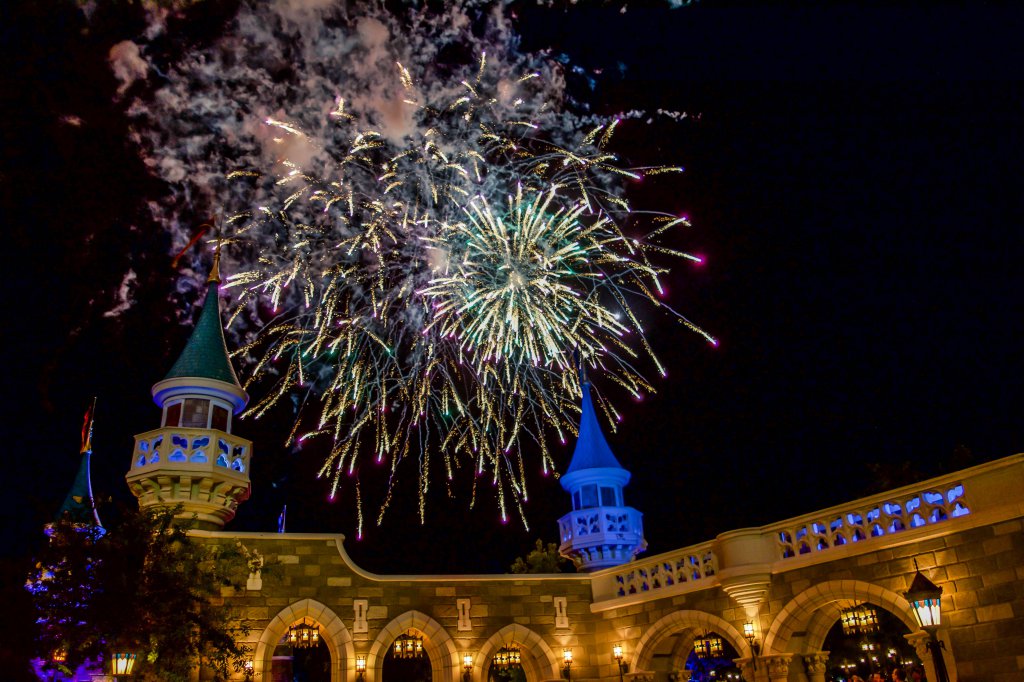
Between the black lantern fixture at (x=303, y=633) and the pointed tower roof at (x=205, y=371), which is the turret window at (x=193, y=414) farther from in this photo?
the black lantern fixture at (x=303, y=633)

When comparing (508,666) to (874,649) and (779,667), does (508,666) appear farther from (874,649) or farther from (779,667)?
(779,667)

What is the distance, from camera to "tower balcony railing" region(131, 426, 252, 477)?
17.2 m

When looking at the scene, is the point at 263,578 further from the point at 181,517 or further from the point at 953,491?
the point at 953,491

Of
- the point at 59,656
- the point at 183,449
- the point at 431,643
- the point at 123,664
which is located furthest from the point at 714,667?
the point at 123,664

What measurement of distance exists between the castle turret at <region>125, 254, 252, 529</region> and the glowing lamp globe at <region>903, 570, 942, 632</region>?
12929 millimetres

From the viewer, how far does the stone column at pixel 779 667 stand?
13.8 meters

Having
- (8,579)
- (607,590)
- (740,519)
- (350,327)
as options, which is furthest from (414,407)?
(740,519)

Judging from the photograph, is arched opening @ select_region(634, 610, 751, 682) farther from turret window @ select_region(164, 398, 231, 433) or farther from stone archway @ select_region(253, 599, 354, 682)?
turret window @ select_region(164, 398, 231, 433)

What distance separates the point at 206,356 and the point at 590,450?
12.7 meters

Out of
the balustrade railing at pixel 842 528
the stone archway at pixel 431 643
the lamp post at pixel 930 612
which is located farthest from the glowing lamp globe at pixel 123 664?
the lamp post at pixel 930 612

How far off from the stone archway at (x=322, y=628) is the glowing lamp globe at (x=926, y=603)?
35.1 ft

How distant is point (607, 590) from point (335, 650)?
5.83 meters

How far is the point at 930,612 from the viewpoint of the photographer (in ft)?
32.5

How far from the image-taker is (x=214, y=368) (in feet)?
61.3
